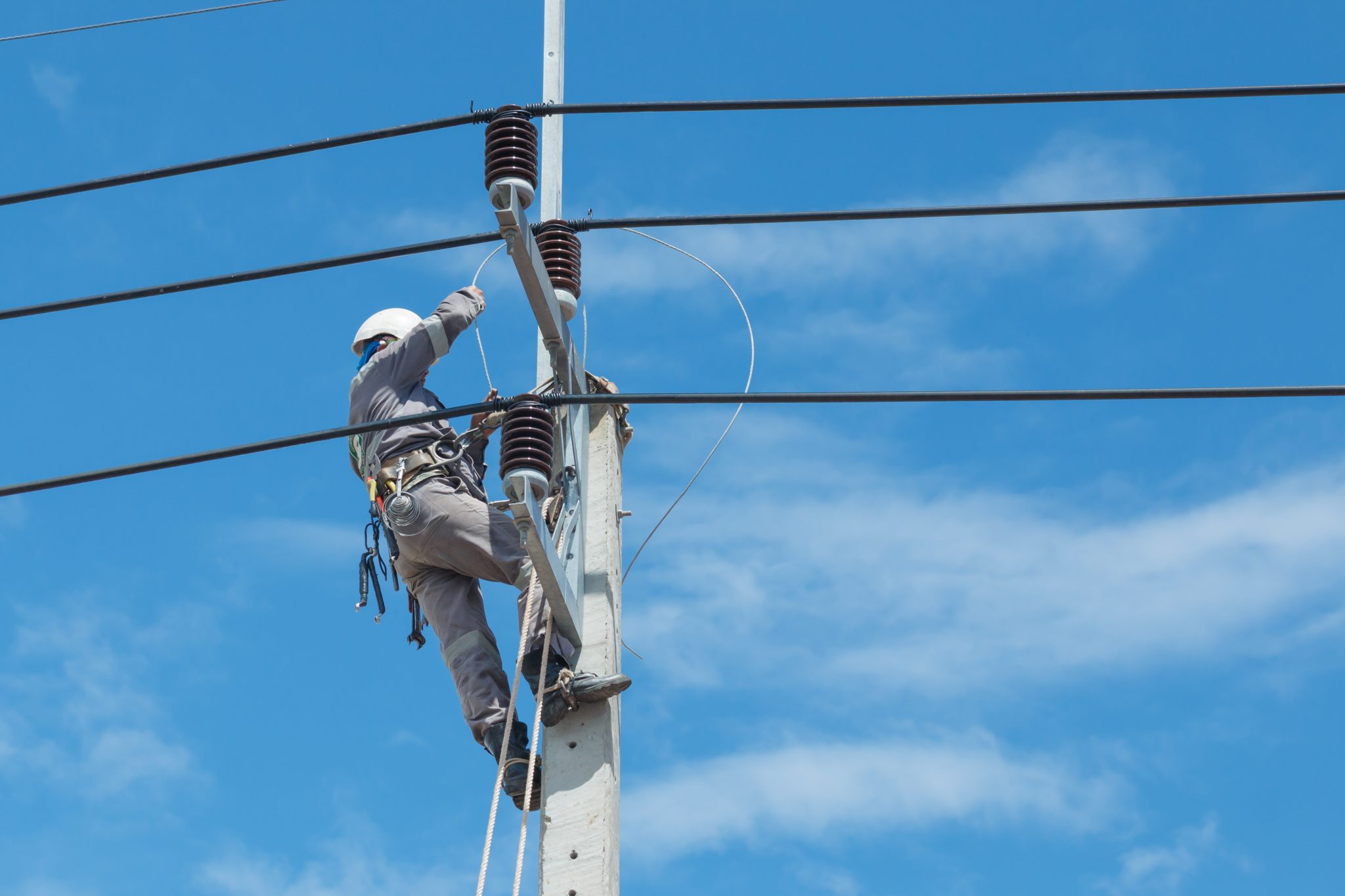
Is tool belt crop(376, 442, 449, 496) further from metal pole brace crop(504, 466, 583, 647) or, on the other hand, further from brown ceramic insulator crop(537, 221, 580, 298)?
brown ceramic insulator crop(537, 221, 580, 298)

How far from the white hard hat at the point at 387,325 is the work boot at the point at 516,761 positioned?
1.89 metres

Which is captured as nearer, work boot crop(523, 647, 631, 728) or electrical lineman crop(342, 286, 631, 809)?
work boot crop(523, 647, 631, 728)

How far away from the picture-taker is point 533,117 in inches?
241

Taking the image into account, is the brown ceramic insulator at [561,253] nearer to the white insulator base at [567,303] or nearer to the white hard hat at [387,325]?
the white insulator base at [567,303]

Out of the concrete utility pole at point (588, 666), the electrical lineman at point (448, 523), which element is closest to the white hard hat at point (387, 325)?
the electrical lineman at point (448, 523)

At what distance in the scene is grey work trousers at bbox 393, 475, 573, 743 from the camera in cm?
613

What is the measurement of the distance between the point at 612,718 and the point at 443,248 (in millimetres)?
1784

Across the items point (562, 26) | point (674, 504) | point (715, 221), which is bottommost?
point (674, 504)

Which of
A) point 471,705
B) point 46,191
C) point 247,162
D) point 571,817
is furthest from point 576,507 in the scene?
point 46,191

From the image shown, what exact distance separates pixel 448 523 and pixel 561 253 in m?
1.08

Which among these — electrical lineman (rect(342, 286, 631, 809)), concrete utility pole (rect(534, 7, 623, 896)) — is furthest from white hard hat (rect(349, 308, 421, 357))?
concrete utility pole (rect(534, 7, 623, 896))

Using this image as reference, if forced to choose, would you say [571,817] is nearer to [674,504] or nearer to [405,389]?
[674,504]

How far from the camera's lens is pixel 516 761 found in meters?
5.80

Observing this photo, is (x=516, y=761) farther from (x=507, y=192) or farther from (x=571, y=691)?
(x=507, y=192)
